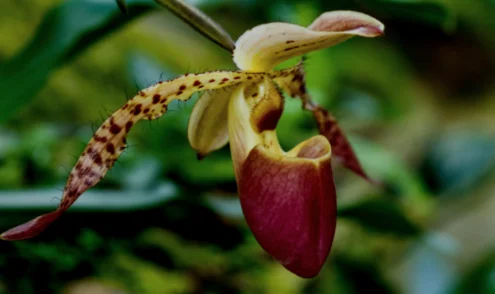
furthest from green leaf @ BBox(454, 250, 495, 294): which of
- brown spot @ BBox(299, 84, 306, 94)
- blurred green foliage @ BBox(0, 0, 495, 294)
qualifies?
brown spot @ BBox(299, 84, 306, 94)

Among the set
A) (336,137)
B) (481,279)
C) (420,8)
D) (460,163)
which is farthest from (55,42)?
(460,163)

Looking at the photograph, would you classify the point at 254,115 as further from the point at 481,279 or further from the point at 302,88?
the point at 481,279

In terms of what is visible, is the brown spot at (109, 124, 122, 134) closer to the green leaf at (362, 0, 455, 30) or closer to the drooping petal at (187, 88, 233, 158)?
the drooping petal at (187, 88, 233, 158)

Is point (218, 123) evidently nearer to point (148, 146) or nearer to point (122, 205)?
point (122, 205)

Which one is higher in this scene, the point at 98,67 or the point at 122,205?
the point at 122,205

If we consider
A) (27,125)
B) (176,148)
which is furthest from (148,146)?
(27,125)

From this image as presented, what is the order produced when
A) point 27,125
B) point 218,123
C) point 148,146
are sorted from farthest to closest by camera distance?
point 27,125, point 148,146, point 218,123
